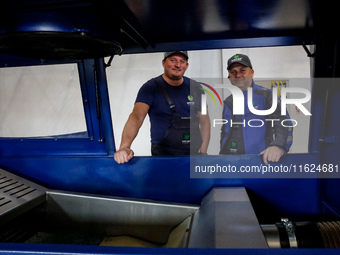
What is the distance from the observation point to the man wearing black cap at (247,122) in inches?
64.6

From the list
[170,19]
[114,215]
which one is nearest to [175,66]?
[170,19]

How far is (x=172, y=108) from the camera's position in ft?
6.00

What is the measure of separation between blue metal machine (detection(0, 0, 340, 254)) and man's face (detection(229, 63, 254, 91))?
0.28 metres

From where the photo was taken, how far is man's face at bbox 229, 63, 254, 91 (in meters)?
1.73

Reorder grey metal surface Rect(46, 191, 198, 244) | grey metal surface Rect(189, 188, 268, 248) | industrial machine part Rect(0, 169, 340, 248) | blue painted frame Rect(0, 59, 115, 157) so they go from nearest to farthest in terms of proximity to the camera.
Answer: grey metal surface Rect(189, 188, 268, 248) < industrial machine part Rect(0, 169, 340, 248) < grey metal surface Rect(46, 191, 198, 244) < blue painted frame Rect(0, 59, 115, 157)

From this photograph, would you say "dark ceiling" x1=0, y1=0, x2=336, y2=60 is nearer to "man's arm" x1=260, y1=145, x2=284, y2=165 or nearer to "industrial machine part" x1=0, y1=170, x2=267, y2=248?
"man's arm" x1=260, y1=145, x2=284, y2=165

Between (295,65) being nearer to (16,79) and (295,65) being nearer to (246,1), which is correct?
(246,1)

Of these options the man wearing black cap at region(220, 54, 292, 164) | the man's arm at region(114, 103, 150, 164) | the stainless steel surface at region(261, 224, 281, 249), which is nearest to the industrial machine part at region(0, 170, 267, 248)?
the stainless steel surface at region(261, 224, 281, 249)

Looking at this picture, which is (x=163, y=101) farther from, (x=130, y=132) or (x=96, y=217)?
(x=96, y=217)

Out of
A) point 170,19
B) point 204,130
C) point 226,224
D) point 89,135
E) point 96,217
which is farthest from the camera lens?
point 204,130

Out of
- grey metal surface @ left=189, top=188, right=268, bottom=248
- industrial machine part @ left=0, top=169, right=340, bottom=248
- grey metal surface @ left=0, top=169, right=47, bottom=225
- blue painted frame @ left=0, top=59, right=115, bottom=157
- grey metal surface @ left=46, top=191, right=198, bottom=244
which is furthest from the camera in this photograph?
blue painted frame @ left=0, top=59, right=115, bottom=157

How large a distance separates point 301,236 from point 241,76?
40.5 inches

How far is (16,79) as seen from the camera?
5.68ft

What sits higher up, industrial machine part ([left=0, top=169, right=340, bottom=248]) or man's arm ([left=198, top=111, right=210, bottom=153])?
man's arm ([left=198, top=111, right=210, bottom=153])
